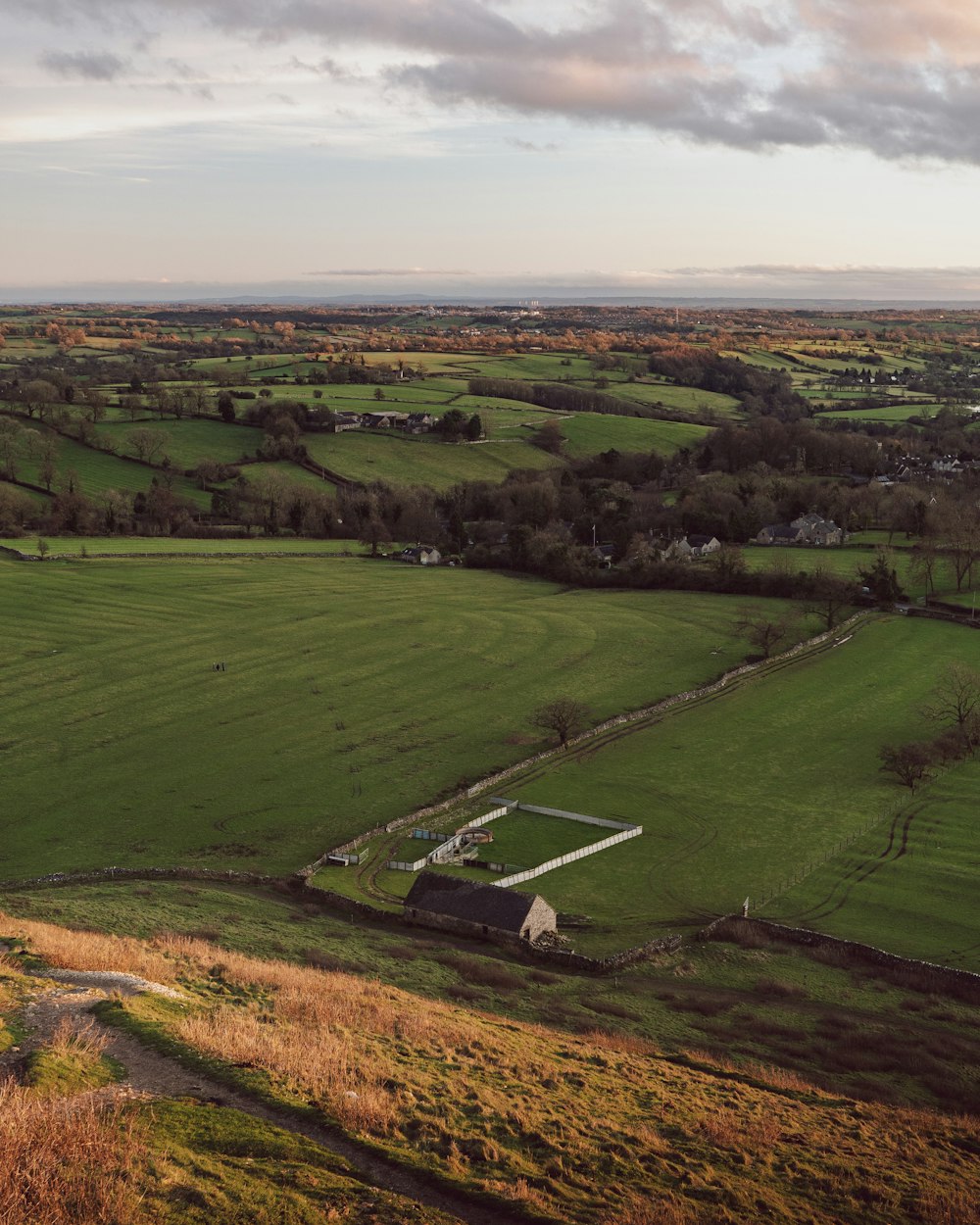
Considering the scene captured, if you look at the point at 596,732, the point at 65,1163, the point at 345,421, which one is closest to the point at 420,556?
the point at 345,421

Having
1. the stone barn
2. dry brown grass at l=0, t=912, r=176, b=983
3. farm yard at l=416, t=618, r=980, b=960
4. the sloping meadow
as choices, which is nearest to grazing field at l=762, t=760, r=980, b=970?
farm yard at l=416, t=618, r=980, b=960

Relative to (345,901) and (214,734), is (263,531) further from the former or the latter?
(345,901)

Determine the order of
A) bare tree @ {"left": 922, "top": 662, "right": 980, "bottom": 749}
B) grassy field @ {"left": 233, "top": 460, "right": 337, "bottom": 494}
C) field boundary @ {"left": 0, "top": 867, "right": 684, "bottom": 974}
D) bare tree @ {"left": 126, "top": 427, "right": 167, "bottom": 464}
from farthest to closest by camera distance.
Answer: bare tree @ {"left": 126, "top": 427, "right": 167, "bottom": 464} < grassy field @ {"left": 233, "top": 460, "right": 337, "bottom": 494} < bare tree @ {"left": 922, "top": 662, "right": 980, "bottom": 749} < field boundary @ {"left": 0, "top": 867, "right": 684, "bottom": 974}

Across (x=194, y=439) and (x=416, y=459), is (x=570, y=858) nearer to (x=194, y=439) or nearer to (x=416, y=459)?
(x=416, y=459)

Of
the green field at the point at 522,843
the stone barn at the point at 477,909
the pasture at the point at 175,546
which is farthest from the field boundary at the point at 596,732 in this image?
the pasture at the point at 175,546

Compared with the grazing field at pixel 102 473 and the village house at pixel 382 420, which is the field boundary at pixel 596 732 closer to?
the grazing field at pixel 102 473

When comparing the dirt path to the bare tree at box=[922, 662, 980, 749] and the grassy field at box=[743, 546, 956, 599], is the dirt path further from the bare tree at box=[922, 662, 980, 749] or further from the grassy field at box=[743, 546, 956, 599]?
the grassy field at box=[743, 546, 956, 599]

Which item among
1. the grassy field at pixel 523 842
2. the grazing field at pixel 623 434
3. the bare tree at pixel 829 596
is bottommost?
the grassy field at pixel 523 842

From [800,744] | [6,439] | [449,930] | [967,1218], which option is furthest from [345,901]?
[6,439]
